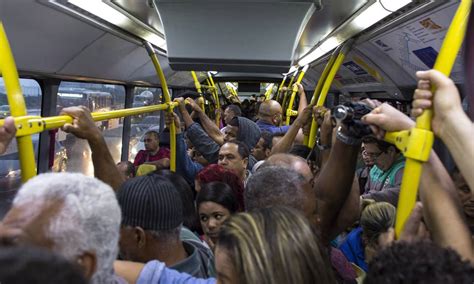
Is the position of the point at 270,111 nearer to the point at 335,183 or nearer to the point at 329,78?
the point at 329,78

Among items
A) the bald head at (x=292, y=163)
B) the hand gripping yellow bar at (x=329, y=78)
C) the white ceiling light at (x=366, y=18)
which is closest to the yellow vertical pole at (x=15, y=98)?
the bald head at (x=292, y=163)

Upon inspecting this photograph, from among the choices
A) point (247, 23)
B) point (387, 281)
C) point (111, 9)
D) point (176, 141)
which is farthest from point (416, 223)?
point (111, 9)

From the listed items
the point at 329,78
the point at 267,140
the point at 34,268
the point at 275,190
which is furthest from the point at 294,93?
the point at 34,268

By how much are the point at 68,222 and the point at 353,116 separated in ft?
3.44

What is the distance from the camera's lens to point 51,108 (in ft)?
15.2

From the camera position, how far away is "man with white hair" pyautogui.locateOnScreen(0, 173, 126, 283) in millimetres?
979

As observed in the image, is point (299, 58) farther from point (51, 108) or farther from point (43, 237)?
point (43, 237)

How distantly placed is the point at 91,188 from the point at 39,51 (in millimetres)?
3101

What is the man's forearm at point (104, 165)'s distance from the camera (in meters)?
1.92

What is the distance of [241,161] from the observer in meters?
3.47

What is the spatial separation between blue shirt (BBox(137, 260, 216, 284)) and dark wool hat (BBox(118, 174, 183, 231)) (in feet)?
1.00

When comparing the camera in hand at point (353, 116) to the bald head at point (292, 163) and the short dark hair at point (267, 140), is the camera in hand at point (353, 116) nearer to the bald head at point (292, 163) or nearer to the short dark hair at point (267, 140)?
the bald head at point (292, 163)

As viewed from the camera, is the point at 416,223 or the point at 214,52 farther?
the point at 214,52

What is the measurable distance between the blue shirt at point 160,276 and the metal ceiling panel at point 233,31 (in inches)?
60.0
